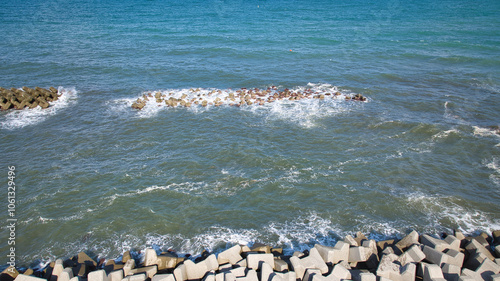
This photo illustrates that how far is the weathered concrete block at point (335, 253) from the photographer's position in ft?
51.6

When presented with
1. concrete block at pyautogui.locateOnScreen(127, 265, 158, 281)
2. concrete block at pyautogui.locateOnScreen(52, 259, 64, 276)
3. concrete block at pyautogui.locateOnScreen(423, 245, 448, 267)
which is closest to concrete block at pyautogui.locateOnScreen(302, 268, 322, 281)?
concrete block at pyautogui.locateOnScreen(423, 245, 448, 267)

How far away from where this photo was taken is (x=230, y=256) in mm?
15820

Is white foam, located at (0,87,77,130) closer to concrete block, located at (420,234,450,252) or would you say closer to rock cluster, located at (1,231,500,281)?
rock cluster, located at (1,231,500,281)

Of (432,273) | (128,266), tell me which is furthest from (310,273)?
(128,266)

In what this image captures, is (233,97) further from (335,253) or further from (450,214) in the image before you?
(335,253)

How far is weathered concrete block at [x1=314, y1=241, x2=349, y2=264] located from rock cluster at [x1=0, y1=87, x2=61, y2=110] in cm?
3542

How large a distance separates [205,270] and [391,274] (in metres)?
8.47

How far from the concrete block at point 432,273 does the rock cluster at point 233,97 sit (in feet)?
84.5

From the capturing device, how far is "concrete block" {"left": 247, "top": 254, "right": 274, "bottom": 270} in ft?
49.7

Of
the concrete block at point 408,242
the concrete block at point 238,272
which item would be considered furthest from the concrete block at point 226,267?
the concrete block at point 408,242

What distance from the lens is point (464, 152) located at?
89.0 feet

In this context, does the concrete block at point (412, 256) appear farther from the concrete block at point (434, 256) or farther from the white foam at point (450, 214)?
the white foam at point (450, 214)

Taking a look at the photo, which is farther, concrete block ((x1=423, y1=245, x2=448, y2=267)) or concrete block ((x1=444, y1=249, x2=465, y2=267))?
concrete block ((x1=444, y1=249, x2=465, y2=267))

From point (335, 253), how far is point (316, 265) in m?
1.26
